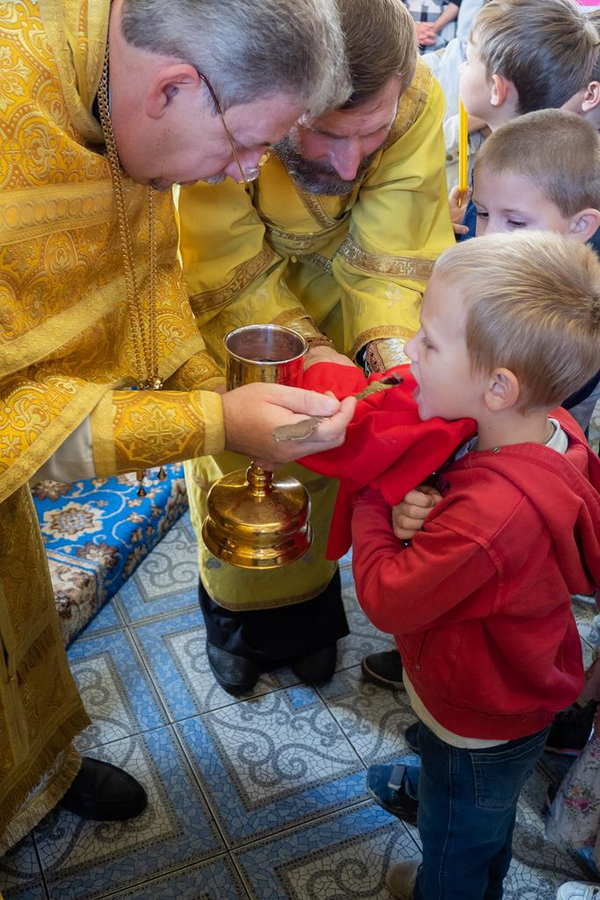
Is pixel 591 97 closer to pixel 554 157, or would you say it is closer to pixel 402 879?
pixel 554 157

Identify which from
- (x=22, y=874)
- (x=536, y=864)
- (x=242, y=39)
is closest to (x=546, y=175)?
(x=242, y=39)

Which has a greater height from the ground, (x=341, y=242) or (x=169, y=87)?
(x=169, y=87)

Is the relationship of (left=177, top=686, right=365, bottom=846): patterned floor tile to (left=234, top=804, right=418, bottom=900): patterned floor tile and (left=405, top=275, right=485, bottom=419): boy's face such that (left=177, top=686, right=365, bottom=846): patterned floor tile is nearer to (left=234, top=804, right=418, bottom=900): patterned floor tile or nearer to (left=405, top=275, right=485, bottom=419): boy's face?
(left=234, top=804, right=418, bottom=900): patterned floor tile

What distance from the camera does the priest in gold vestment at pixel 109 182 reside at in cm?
125

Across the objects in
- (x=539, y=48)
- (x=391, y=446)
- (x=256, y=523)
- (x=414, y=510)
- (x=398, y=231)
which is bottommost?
(x=256, y=523)

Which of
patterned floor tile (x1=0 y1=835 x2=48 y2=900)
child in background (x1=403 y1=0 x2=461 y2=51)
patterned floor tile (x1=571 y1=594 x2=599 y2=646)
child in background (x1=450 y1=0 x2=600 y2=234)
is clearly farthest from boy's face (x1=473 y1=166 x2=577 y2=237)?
child in background (x1=403 y1=0 x2=461 y2=51)

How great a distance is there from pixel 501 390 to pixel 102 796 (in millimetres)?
1507

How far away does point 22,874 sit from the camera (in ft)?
6.39

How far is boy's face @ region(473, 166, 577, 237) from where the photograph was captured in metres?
1.99

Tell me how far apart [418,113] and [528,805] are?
1.82 meters

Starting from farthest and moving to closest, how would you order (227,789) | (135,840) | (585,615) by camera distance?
(585,615)
(227,789)
(135,840)

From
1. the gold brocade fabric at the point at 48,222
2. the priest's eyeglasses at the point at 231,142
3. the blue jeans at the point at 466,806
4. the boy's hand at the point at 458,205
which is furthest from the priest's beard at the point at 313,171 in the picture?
the blue jeans at the point at 466,806

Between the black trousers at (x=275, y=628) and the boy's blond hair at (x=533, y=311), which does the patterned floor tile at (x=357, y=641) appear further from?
the boy's blond hair at (x=533, y=311)

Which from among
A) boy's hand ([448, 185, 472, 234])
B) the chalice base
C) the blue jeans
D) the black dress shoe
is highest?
boy's hand ([448, 185, 472, 234])
